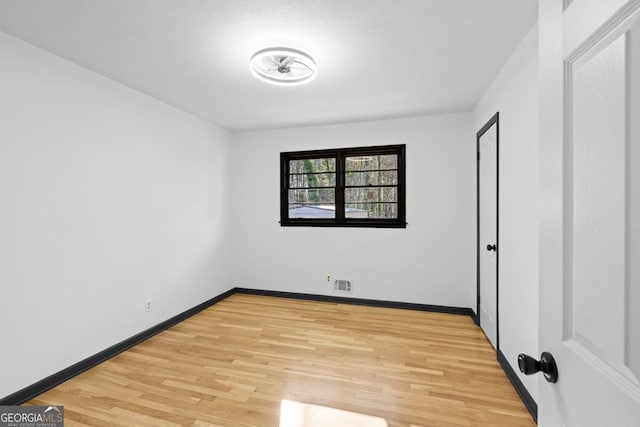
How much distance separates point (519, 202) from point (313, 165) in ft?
9.09

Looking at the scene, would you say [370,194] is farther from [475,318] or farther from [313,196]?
[475,318]

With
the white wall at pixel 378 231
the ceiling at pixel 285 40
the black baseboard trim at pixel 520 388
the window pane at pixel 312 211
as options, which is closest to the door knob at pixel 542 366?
the black baseboard trim at pixel 520 388

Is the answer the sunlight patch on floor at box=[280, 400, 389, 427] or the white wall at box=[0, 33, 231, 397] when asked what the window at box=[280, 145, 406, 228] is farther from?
the sunlight patch on floor at box=[280, 400, 389, 427]

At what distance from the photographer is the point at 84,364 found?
2504mm

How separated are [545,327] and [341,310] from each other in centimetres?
328

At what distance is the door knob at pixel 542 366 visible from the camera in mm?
752

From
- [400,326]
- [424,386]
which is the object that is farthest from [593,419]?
[400,326]

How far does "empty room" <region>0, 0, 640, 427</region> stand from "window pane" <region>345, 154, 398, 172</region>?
27 mm

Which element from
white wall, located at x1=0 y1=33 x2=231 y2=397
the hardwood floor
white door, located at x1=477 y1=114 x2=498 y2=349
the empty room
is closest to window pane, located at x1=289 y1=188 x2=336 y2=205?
the empty room

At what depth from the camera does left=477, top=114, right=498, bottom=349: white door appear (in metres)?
2.80

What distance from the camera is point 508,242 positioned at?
245 cm

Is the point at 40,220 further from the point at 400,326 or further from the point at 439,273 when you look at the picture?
the point at 439,273

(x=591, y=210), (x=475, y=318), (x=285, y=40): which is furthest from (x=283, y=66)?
(x=475, y=318)

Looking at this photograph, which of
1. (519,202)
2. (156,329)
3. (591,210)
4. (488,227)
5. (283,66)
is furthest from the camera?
(156,329)
